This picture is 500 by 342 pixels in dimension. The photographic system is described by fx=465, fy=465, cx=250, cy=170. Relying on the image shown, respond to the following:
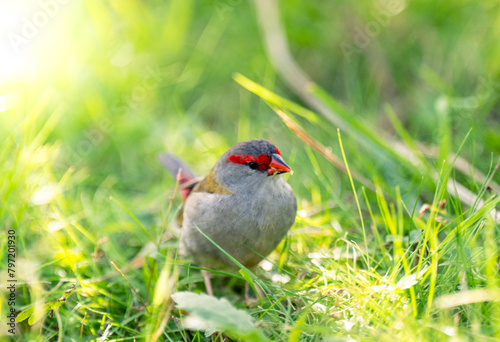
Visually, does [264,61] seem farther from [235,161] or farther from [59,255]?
[59,255]

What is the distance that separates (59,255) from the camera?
2.80m

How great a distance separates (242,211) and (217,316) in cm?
93

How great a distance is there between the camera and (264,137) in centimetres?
425

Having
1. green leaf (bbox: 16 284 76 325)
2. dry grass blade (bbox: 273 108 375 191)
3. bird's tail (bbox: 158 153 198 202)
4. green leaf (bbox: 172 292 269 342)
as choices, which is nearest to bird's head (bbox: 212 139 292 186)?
dry grass blade (bbox: 273 108 375 191)

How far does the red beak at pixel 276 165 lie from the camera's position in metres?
2.64

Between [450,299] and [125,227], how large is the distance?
2232 mm

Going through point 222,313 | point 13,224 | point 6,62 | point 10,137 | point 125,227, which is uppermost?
point 6,62

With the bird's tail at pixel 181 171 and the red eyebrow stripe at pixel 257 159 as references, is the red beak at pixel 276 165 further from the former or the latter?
the bird's tail at pixel 181 171

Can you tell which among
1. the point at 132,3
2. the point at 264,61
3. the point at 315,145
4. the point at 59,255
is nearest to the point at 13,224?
the point at 59,255

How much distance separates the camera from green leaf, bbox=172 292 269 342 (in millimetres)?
1720

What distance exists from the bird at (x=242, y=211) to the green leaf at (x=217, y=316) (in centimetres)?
70

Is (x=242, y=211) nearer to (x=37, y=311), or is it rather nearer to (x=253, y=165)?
(x=253, y=165)

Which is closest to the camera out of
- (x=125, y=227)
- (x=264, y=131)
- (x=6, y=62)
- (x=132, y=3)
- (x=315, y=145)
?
(x=315, y=145)

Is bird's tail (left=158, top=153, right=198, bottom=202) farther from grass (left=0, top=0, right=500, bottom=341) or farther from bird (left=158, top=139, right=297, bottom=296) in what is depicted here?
bird (left=158, top=139, right=297, bottom=296)
